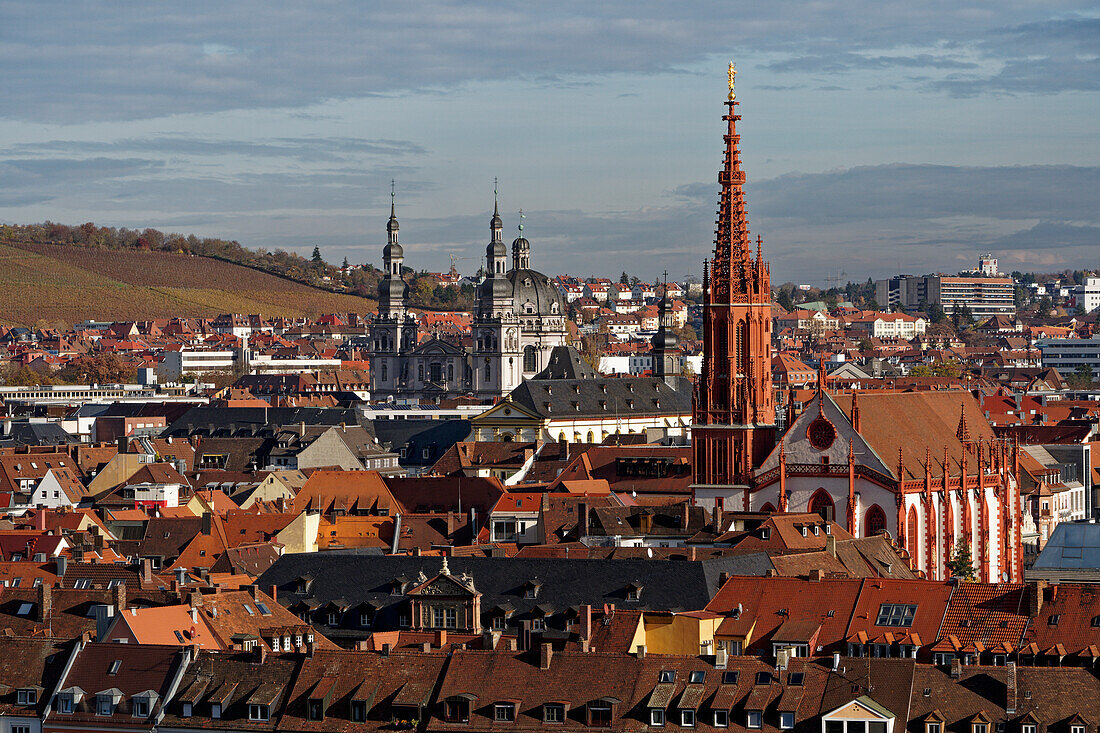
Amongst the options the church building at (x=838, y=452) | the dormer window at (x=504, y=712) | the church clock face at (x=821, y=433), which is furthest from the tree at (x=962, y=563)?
the dormer window at (x=504, y=712)

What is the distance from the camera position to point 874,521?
315ft

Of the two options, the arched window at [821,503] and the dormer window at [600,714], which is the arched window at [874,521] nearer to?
the arched window at [821,503]

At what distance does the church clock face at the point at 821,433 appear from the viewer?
3816 inches

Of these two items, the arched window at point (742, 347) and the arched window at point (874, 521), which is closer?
the arched window at point (874, 521)

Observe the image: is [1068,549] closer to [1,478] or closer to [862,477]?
[862,477]

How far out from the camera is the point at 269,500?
116m

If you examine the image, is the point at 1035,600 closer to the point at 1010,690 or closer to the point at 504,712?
the point at 1010,690

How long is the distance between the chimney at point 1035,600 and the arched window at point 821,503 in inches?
1167

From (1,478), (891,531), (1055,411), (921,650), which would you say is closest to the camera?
(921,650)

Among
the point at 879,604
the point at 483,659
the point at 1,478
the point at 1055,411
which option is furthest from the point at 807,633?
the point at 1055,411

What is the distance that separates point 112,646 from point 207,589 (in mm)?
10941

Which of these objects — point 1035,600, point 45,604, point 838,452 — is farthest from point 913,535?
point 45,604

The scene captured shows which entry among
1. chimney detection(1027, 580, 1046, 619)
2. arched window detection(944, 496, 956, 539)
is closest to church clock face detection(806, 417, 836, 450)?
arched window detection(944, 496, 956, 539)

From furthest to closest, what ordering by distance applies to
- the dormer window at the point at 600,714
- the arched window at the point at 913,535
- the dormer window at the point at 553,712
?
the arched window at the point at 913,535 → the dormer window at the point at 553,712 → the dormer window at the point at 600,714
